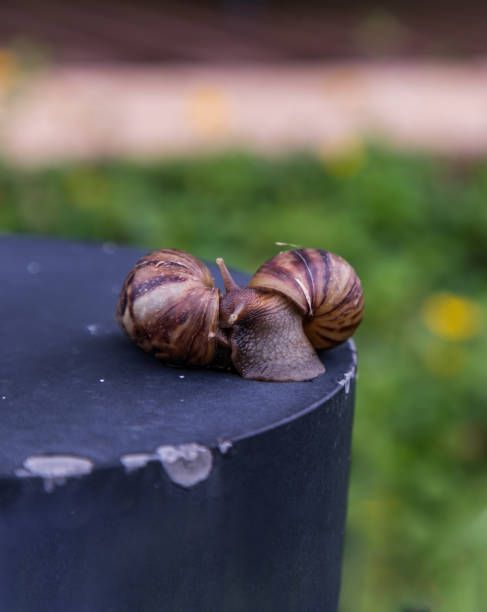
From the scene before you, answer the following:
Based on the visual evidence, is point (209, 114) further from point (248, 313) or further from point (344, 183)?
point (248, 313)

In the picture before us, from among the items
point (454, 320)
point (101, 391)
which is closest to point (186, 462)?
point (101, 391)

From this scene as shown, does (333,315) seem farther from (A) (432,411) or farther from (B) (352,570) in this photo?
(A) (432,411)

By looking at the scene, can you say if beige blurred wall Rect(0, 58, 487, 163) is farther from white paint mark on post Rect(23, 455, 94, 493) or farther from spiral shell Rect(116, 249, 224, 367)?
white paint mark on post Rect(23, 455, 94, 493)

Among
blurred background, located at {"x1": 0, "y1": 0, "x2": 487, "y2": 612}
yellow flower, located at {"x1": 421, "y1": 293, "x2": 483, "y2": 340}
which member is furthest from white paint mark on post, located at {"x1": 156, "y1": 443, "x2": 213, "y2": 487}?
yellow flower, located at {"x1": 421, "y1": 293, "x2": 483, "y2": 340}

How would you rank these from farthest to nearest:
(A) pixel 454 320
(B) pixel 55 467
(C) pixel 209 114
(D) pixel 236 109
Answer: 1. (D) pixel 236 109
2. (C) pixel 209 114
3. (A) pixel 454 320
4. (B) pixel 55 467

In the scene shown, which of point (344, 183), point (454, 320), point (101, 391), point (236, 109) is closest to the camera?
point (101, 391)

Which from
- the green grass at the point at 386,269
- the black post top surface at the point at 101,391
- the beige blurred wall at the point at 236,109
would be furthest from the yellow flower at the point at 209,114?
the black post top surface at the point at 101,391

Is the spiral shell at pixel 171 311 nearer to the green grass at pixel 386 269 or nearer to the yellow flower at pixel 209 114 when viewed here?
the green grass at pixel 386 269
